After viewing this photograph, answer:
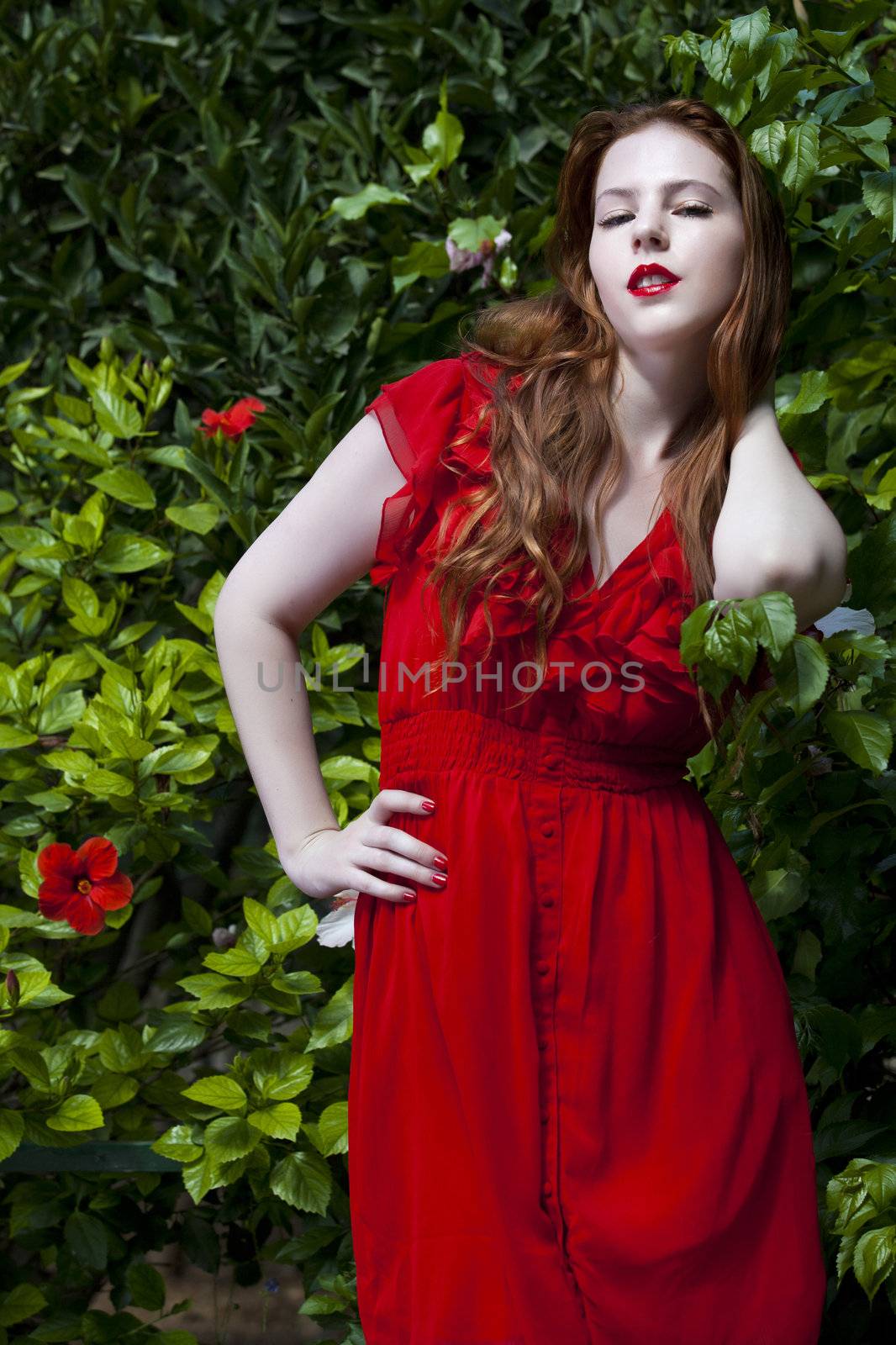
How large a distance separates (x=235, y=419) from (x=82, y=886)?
643mm

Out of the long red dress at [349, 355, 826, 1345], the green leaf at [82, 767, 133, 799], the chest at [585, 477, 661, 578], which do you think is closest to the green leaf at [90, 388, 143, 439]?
the green leaf at [82, 767, 133, 799]

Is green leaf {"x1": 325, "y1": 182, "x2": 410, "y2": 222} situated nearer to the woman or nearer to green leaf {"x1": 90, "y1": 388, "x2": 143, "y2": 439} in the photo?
green leaf {"x1": 90, "y1": 388, "x2": 143, "y2": 439}

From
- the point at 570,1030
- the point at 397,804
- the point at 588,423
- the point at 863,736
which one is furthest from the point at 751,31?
the point at 570,1030

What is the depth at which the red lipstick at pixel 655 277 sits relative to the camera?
1085mm

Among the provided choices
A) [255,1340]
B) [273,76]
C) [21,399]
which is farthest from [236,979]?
[273,76]

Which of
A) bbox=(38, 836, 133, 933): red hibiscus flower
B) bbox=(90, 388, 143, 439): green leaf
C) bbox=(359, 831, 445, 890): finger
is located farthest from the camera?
bbox=(90, 388, 143, 439): green leaf

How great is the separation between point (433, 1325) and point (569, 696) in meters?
0.48

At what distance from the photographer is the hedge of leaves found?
1.30 metres

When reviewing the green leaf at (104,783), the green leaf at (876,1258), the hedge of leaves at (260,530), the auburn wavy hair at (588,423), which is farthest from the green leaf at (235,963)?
the green leaf at (876,1258)

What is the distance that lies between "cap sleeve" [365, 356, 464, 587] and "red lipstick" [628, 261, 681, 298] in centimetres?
18

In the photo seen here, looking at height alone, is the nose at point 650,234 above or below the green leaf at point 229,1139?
above

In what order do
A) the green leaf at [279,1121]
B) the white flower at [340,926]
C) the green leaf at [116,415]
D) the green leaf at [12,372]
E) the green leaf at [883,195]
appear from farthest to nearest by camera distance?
→ the green leaf at [12,372] < the green leaf at [116,415] < the green leaf at [279,1121] < the white flower at [340,926] < the green leaf at [883,195]

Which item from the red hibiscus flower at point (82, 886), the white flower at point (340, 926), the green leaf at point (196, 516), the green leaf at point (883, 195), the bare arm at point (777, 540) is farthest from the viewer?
the green leaf at point (196, 516)

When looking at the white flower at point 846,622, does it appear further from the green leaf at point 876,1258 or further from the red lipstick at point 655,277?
the green leaf at point 876,1258
